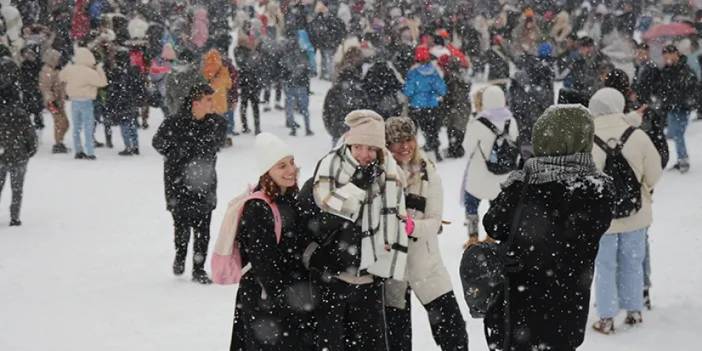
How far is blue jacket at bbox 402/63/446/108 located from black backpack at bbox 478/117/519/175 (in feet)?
18.3

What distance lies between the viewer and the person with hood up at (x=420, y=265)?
208 inches

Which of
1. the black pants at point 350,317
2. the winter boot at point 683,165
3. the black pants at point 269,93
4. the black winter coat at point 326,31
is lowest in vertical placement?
the winter boot at point 683,165

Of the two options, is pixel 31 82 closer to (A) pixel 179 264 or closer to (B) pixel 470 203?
(A) pixel 179 264

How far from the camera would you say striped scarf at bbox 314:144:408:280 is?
15.4 feet

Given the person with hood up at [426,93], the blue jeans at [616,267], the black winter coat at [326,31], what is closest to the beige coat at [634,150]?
the blue jeans at [616,267]

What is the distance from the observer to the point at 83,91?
1400 centimetres

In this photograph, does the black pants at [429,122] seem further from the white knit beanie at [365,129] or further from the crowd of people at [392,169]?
the white knit beanie at [365,129]

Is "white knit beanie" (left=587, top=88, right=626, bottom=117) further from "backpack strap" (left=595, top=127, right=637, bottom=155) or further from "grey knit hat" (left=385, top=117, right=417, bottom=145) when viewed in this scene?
"grey knit hat" (left=385, top=117, right=417, bottom=145)

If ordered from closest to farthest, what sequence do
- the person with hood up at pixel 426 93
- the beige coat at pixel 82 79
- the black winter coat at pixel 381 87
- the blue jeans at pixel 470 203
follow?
the blue jeans at pixel 470 203 < the black winter coat at pixel 381 87 < the beige coat at pixel 82 79 < the person with hood up at pixel 426 93

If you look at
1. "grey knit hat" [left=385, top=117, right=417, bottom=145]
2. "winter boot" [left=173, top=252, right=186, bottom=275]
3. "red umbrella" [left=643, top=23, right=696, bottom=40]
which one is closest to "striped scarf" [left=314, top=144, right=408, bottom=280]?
"grey knit hat" [left=385, top=117, right=417, bottom=145]

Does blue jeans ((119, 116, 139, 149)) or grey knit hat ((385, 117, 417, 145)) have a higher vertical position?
grey knit hat ((385, 117, 417, 145))

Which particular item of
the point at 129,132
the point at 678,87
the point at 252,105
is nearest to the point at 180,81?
the point at 129,132

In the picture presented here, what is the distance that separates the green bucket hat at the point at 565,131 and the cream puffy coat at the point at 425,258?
A: 1.33 metres

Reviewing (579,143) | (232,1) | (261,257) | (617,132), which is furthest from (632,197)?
(232,1)
